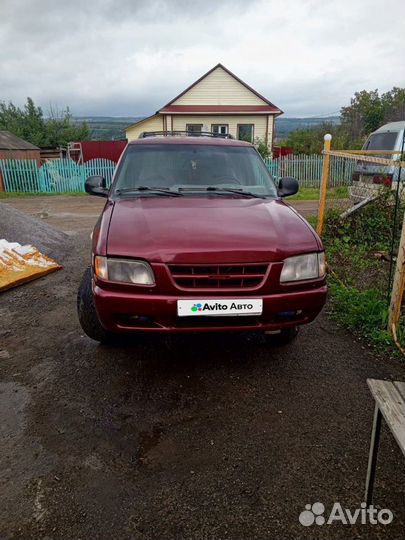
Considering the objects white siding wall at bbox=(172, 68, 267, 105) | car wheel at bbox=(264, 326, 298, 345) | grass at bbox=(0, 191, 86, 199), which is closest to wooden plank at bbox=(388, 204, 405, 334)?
car wheel at bbox=(264, 326, 298, 345)

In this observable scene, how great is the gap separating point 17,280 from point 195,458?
385 centimetres

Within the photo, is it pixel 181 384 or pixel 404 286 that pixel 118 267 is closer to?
pixel 181 384

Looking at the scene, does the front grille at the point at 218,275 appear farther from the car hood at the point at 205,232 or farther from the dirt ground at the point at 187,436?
the dirt ground at the point at 187,436

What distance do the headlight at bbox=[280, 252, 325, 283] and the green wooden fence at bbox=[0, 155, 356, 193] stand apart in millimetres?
16408

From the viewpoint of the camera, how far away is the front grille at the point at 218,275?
2.55 m

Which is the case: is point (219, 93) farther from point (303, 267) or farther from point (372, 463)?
point (372, 463)

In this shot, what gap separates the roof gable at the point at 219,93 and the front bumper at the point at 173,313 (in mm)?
23917

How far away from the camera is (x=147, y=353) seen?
340cm

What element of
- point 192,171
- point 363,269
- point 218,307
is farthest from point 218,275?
point 363,269

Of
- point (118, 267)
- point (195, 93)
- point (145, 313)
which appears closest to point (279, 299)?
point (145, 313)

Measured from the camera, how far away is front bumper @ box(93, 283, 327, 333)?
8.36ft

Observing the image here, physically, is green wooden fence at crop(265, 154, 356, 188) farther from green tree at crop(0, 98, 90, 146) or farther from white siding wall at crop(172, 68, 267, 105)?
green tree at crop(0, 98, 90, 146)

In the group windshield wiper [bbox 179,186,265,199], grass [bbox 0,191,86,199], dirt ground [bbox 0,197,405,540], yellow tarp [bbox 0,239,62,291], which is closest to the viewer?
dirt ground [bbox 0,197,405,540]

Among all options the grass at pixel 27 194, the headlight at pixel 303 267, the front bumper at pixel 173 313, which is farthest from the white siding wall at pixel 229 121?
the front bumper at pixel 173 313
